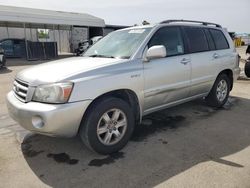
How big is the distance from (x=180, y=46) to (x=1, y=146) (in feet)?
11.2

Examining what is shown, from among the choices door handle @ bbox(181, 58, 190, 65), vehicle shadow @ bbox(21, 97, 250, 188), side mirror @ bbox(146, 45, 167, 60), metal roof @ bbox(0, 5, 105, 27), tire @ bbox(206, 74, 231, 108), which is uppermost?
metal roof @ bbox(0, 5, 105, 27)

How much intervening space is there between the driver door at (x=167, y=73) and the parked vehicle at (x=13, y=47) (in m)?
18.3

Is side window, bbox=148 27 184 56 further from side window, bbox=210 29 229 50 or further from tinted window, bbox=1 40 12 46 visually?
tinted window, bbox=1 40 12 46

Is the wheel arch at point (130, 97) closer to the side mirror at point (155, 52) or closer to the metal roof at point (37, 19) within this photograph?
the side mirror at point (155, 52)

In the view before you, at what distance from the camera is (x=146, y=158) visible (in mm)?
3514

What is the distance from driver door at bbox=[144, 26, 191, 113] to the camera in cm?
401

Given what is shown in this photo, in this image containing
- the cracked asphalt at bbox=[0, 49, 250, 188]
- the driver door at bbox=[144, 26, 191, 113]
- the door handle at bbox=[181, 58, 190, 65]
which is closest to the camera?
the cracked asphalt at bbox=[0, 49, 250, 188]

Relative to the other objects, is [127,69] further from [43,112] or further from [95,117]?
[43,112]

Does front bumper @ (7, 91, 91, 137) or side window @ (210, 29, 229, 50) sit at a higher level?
side window @ (210, 29, 229, 50)

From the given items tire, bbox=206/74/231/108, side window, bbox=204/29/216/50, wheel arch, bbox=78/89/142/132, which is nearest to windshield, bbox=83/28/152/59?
wheel arch, bbox=78/89/142/132

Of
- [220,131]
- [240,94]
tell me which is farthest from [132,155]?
[240,94]

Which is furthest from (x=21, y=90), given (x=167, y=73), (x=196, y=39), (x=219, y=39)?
(x=219, y=39)

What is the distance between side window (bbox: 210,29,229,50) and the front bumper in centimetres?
355

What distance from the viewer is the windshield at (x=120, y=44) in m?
4.02
